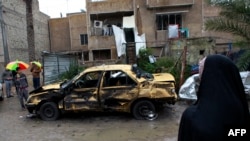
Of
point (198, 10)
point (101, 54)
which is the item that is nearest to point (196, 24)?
point (198, 10)

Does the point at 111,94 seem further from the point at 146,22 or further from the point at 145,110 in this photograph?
the point at 146,22

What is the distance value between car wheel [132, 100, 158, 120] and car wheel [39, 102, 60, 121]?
7.96 ft

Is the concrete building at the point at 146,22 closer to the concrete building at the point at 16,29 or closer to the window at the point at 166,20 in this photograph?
the window at the point at 166,20

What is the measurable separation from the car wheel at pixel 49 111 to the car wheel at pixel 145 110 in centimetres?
243

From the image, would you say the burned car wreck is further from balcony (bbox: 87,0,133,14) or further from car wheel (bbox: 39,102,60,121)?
balcony (bbox: 87,0,133,14)

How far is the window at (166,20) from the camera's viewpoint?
24078 millimetres

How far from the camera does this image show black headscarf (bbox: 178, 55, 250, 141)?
6.34ft

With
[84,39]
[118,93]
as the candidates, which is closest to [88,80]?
[118,93]

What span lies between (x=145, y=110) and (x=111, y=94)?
1083 millimetres

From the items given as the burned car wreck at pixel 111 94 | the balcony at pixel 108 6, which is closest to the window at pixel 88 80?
the burned car wreck at pixel 111 94

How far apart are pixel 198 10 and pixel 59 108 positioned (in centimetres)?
1801

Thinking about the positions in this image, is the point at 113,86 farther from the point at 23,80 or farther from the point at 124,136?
the point at 23,80

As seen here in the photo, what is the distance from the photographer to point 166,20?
955 inches

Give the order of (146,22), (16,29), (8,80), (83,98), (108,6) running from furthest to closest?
1. (16,29)
2. (108,6)
3. (146,22)
4. (8,80)
5. (83,98)
